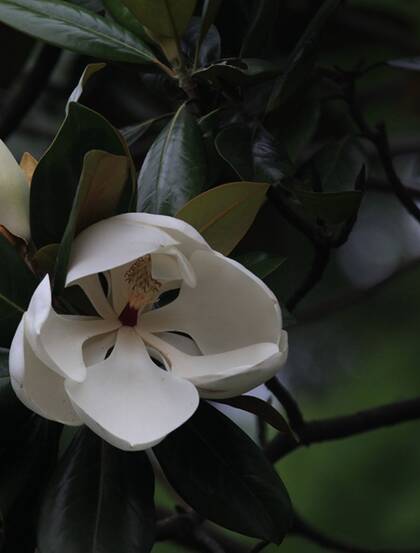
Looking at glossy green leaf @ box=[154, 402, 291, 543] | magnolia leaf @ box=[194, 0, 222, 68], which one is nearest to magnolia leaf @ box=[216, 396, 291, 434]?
glossy green leaf @ box=[154, 402, 291, 543]

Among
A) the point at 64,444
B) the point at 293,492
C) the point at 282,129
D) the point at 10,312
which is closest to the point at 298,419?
the point at 282,129

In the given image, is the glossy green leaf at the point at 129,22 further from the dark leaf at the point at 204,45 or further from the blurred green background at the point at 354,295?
the blurred green background at the point at 354,295

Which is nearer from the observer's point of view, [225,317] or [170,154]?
[225,317]

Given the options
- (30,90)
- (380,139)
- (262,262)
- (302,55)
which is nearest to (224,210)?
(262,262)

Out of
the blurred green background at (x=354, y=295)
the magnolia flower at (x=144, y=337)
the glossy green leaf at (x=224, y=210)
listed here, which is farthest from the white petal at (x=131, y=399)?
the blurred green background at (x=354, y=295)

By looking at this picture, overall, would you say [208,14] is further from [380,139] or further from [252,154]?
[380,139]

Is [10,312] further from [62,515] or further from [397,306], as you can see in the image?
[397,306]
